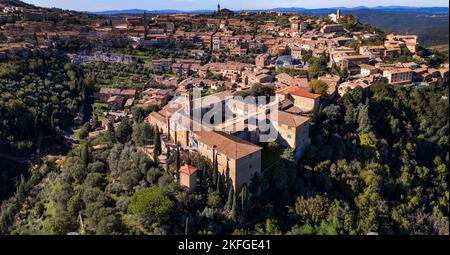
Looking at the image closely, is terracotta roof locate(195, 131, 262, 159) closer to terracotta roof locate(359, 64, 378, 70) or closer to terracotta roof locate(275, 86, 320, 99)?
terracotta roof locate(275, 86, 320, 99)

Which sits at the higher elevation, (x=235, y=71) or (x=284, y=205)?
(x=235, y=71)

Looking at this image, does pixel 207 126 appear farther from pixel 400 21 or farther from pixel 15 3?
pixel 15 3

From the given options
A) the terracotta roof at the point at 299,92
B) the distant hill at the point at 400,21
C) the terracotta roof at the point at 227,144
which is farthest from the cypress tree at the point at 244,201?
the distant hill at the point at 400,21

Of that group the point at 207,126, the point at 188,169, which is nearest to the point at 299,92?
the point at 207,126

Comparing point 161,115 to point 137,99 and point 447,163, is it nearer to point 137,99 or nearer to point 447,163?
point 137,99

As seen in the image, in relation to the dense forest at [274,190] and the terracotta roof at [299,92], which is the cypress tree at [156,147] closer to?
the dense forest at [274,190]

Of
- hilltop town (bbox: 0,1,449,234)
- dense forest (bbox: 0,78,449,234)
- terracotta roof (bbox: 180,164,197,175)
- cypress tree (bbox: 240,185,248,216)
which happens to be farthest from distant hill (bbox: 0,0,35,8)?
cypress tree (bbox: 240,185,248,216)
